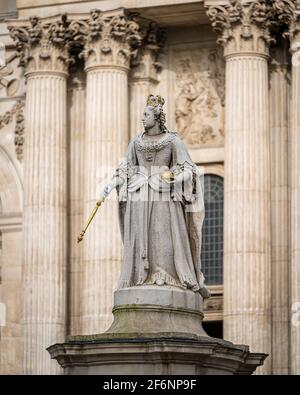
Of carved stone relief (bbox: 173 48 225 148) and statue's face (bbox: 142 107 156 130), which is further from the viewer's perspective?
carved stone relief (bbox: 173 48 225 148)

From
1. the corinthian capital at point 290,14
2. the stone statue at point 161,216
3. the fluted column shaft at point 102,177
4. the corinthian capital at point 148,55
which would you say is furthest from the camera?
the corinthian capital at point 148,55

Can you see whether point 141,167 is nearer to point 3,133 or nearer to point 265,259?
point 265,259

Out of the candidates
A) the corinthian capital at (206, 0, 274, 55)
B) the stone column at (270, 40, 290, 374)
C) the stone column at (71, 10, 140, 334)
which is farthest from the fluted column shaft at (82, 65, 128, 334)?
the stone column at (270, 40, 290, 374)

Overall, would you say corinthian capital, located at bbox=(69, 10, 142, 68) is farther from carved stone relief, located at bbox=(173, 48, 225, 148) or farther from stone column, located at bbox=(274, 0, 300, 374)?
stone column, located at bbox=(274, 0, 300, 374)

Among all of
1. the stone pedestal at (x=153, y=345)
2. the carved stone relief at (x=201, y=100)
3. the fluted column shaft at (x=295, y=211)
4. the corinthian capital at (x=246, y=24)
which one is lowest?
the stone pedestal at (x=153, y=345)

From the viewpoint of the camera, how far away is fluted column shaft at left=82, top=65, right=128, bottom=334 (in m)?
40.4

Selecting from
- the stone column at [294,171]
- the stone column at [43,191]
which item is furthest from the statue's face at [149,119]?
the stone column at [43,191]

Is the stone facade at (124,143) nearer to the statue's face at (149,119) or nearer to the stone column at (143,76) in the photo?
the stone column at (143,76)

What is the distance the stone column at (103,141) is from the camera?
40438 millimetres

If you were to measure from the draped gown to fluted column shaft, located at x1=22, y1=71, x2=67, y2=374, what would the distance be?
15807 millimetres

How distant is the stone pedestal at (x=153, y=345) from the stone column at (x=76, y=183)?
16.8 m

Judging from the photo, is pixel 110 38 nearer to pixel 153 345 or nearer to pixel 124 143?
pixel 124 143

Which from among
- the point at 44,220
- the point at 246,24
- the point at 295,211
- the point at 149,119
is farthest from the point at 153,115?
the point at 44,220

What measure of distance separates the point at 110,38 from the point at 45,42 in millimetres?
1761
